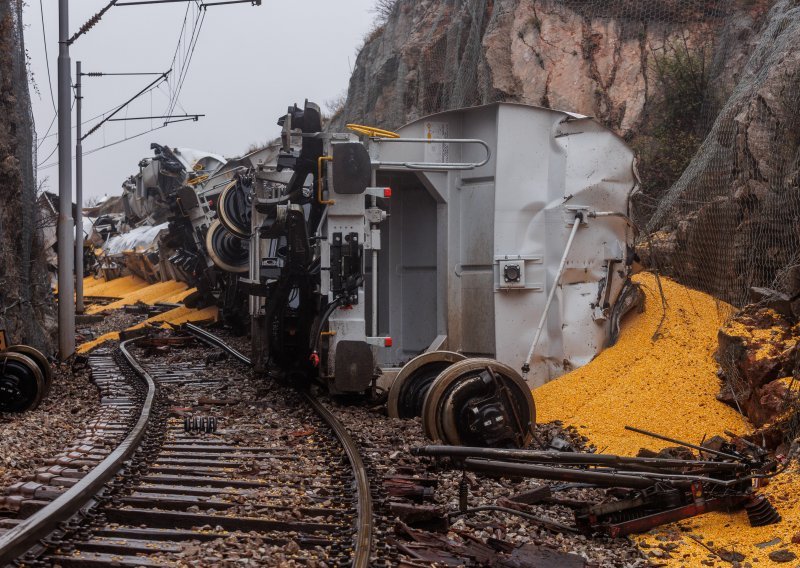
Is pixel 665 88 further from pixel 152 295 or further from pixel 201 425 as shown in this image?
pixel 152 295

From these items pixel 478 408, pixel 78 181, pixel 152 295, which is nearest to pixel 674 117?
pixel 478 408

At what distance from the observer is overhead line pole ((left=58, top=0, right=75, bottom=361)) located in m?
15.2

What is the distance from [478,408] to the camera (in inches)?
316

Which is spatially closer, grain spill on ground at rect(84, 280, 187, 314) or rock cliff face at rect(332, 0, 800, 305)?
rock cliff face at rect(332, 0, 800, 305)

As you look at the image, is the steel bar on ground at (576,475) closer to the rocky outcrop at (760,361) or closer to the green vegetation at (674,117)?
the rocky outcrop at (760,361)

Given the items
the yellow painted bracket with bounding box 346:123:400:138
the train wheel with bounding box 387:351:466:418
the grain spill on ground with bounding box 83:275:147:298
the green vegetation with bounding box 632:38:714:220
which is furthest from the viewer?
the grain spill on ground with bounding box 83:275:147:298

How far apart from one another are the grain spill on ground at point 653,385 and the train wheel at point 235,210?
315 inches

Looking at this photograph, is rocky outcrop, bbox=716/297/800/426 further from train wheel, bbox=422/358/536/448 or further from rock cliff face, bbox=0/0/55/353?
rock cliff face, bbox=0/0/55/353

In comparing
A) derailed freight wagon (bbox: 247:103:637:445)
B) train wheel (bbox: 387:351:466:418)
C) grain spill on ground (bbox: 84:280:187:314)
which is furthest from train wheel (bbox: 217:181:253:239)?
grain spill on ground (bbox: 84:280:187:314)

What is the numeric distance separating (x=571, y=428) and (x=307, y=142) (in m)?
4.49

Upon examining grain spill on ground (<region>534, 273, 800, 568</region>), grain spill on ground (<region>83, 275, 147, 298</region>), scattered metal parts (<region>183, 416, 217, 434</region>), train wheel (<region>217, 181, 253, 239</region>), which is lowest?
grain spill on ground (<region>83, 275, 147, 298</region>)

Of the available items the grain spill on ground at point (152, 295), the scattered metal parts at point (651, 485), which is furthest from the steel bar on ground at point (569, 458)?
the grain spill on ground at point (152, 295)

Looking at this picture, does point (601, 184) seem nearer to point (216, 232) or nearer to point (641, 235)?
point (641, 235)

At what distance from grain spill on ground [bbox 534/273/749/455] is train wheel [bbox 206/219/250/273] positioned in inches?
407
